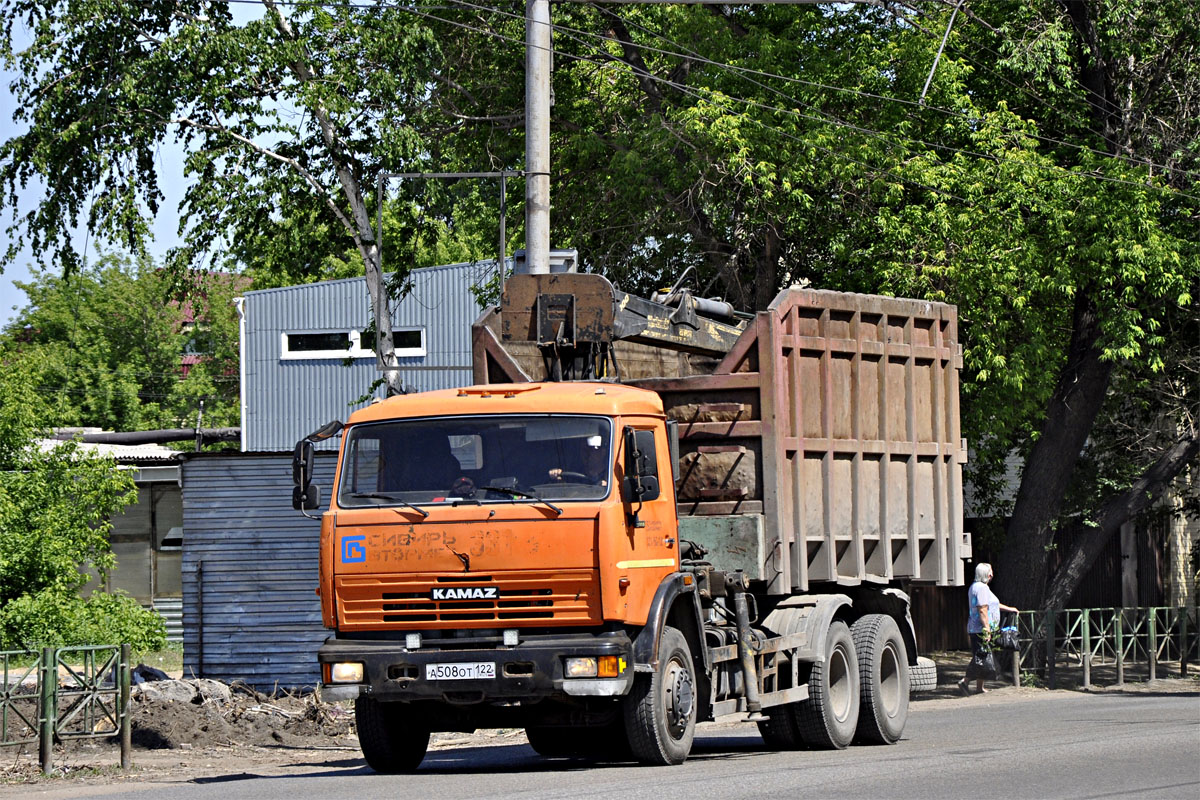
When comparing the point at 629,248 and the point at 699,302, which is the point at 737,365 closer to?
the point at 699,302

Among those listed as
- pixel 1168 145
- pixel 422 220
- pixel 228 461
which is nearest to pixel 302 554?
pixel 228 461

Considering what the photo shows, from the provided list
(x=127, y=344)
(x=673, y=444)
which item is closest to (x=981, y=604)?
(x=673, y=444)

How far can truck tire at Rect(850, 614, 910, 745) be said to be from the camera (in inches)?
563

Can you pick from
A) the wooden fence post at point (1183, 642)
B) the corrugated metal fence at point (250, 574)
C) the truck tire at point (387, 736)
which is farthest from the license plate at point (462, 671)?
the wooden fence post at point (1183, 642)

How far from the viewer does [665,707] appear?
1149 cm

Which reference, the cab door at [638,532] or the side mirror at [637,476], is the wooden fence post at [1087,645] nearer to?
the cab door at [638,532]

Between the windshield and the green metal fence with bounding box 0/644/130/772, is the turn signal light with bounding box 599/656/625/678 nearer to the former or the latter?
the windshield

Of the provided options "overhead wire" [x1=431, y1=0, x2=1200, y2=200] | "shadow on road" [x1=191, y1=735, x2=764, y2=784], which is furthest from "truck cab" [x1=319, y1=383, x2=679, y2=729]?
"overhead wire" [x1=431, y1=0, x2=1200, y2=200]

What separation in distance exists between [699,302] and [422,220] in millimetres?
10312

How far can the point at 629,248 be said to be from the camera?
24391 millimetres

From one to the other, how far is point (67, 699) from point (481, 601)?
497cm

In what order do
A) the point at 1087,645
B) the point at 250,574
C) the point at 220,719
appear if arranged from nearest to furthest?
the point at 220,719
the point at 250,574
the point at 1087,645

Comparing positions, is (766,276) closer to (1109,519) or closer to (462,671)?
(1109,519)

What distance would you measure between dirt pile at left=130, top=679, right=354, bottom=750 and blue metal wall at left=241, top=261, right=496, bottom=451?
23891 mm
